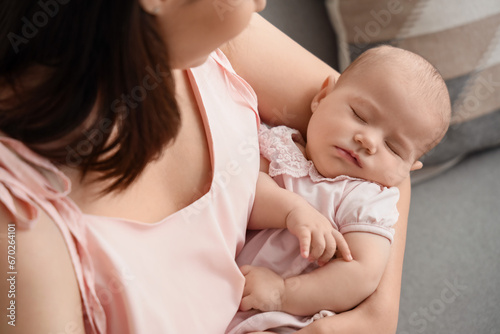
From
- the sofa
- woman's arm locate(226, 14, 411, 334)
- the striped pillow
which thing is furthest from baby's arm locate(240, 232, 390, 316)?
the striped pillow

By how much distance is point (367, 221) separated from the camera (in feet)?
3.17

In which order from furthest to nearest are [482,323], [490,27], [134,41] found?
[490,27] → [482,323] → [134,41]

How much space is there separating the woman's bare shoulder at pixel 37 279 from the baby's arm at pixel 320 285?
12.8 inches

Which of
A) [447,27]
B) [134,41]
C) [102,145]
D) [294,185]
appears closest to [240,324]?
[294,185]

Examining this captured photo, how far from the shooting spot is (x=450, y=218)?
1.56 meters

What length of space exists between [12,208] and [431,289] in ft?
3.77

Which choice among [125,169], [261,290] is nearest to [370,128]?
[261,290]

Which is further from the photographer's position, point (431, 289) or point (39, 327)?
point (431, 289)

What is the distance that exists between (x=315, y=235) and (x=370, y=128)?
259 mm

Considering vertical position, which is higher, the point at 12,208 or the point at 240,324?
the point at 12,208

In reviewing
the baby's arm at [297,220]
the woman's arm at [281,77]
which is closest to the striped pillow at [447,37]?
the woman's arm at [281,77]

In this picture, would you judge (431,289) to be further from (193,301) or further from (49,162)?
(49,162)

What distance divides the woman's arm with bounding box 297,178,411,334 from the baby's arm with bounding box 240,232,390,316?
3 centimetres

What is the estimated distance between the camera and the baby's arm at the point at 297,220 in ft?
2.94
